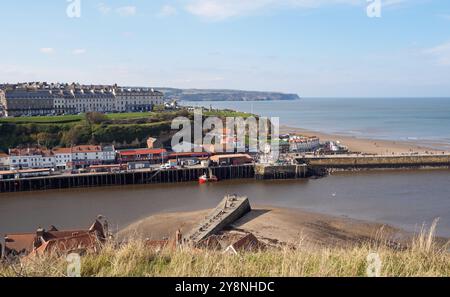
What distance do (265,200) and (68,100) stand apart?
132 feet

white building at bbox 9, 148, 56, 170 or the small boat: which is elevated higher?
white building at bbox 9, 148, 56, 170

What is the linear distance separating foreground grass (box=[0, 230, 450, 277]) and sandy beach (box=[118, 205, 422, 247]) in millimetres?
11884

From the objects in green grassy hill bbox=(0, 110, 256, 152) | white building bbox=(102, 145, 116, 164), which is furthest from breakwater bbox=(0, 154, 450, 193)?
green grassy hill bbox=(0, 110, 256, 152)

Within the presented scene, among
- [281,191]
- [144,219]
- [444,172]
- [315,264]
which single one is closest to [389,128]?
[444,172]

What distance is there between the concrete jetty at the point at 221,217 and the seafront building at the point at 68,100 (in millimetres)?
40317

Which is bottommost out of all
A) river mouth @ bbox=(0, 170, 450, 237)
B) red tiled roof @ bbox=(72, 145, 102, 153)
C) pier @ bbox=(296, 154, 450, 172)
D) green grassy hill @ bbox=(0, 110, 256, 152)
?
river mouth @ bbox=(0, 170, 450, 237)

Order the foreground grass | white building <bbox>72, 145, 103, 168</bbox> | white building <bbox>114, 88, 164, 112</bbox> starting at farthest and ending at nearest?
white building <bbox>114, 88, 164, 112</bbox> < white building <bbox>72, 145, 103, 168</bbox> < the foreground grass

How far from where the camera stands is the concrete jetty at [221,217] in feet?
55.8

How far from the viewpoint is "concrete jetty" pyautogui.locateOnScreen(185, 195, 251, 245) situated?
17.0 m

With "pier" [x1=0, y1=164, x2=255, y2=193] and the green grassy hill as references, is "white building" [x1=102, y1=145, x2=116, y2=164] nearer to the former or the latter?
"pier" [x1=0, y1=164, x2=255, y2=193]

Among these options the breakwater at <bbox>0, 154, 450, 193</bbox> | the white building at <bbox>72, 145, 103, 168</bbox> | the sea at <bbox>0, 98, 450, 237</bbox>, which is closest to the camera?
the sea at <bbox>0, 98, 450, 237</bbox>

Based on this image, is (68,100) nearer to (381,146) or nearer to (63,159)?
(63,159)

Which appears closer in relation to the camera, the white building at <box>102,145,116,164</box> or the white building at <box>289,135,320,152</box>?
the white building at <box>102,145,116,164</box>

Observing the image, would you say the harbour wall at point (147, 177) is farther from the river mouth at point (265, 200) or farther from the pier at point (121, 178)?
the river mouth at point (265, 200)
